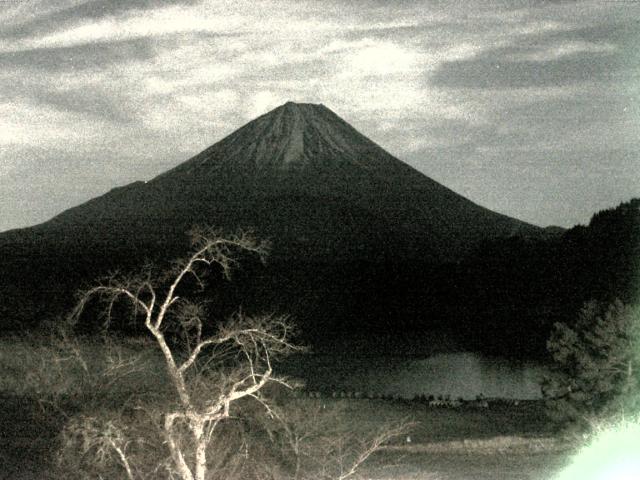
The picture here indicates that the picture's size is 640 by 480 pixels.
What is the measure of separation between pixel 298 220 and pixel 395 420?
95.7 metres

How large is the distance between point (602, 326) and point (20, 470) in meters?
12.0

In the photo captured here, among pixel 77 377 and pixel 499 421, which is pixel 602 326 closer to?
pixel 499 421

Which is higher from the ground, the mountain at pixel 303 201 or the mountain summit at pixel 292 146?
the mountain summit at pixel 292 146

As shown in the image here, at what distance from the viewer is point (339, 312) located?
69312 mm

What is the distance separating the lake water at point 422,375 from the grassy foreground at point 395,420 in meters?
4.53

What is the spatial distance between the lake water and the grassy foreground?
453cm

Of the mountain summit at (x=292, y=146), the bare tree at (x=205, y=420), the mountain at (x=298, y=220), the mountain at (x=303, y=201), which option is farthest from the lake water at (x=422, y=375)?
the mountain summit at (x=292, y=146)

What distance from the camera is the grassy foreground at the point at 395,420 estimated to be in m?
16.3

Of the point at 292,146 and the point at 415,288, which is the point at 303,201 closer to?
the point at 292,146

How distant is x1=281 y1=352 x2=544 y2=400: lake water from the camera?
1288 inches

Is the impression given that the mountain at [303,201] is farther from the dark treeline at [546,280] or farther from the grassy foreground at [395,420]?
the grassy foreground at [395,420]

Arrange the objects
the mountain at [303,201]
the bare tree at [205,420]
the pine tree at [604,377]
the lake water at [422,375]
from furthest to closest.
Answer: the mountain at [303,201]
the lake water at [422,375]
the pine tree at [604,377]
the bare tree at [205,420]

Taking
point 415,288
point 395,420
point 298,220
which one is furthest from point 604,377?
point 298,220

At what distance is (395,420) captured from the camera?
2191 centimetres
